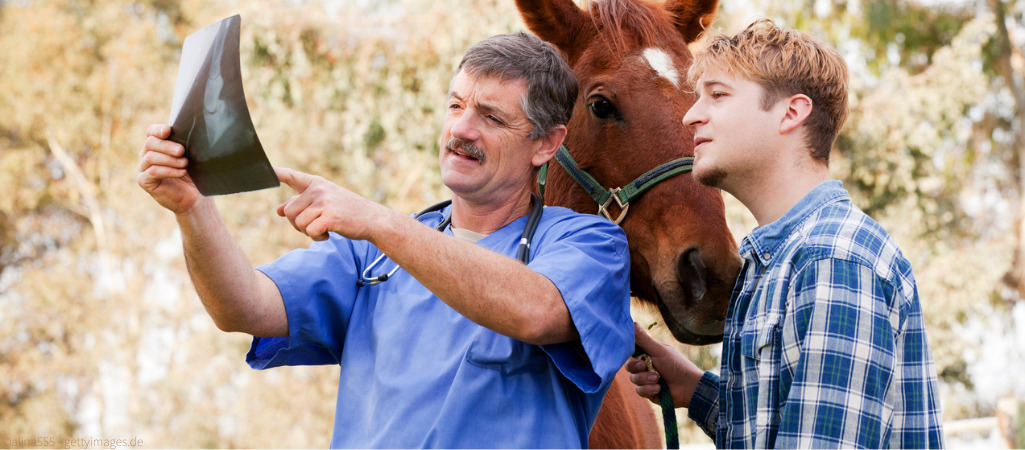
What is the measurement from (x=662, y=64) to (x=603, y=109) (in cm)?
24

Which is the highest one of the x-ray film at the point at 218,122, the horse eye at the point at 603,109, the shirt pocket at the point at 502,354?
the horse eye at the point at 603,109

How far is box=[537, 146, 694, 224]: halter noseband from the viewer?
8.57ft

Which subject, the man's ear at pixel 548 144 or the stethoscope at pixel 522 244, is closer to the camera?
the stethoscope at pixel 522 244

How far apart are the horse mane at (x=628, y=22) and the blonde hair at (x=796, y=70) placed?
86 cm

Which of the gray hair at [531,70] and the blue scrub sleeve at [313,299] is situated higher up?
the gray hair at [531,70]

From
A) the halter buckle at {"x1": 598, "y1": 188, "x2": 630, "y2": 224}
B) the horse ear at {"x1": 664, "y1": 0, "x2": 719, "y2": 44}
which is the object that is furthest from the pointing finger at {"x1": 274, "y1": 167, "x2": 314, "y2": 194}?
the horse ear at {"x1": 664, "y1": 0, "x2": 719, "y2": 44}

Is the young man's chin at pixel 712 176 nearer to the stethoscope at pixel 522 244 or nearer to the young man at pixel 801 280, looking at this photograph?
the young man at pixel 801 280

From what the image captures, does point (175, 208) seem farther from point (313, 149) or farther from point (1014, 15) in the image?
point (1014, 15)

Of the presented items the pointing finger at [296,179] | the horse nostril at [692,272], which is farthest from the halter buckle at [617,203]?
the pointing finger at [296,179]

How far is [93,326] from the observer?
699 inches

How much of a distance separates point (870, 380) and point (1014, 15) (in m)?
13.4

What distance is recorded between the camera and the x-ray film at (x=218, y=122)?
5.46 ft

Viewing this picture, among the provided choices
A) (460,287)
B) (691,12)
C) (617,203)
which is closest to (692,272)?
(617,203)

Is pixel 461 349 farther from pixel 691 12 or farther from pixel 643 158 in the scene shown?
pixel 691 12
